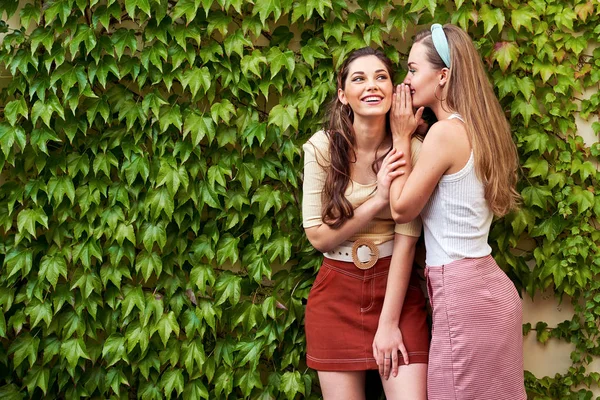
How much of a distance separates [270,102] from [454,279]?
1.14 metres

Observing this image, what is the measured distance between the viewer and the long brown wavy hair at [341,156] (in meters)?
2.26

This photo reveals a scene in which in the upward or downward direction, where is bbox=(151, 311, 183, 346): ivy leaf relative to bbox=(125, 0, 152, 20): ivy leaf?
downward

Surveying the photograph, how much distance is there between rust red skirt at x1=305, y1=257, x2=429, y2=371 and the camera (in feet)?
7.48

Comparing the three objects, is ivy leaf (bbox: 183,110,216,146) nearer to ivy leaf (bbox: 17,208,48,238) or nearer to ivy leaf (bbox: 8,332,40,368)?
ivy leaf (bbox: 17,208,48,238)

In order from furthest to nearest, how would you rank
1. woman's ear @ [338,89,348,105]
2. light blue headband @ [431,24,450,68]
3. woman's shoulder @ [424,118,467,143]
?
woman's ear @ [338,89,348,105]
light blue headband @ [431,24,450,68]
woman's shoulder @ [424,118,467,143]

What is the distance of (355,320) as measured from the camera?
2.30 metres

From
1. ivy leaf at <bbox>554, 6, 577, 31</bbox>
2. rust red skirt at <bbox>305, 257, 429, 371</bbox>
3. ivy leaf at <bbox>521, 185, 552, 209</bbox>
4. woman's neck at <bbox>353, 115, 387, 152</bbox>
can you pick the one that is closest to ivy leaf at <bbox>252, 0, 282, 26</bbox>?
woman's neck at <bbox>353, 115, 387, 152</bbox>

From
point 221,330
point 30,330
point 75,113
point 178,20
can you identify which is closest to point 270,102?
point 178,20

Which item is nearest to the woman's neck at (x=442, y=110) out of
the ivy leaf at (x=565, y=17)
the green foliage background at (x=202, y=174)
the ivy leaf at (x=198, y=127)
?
the green foliage background at (x=202, y=174)

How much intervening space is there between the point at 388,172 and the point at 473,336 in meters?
0.61

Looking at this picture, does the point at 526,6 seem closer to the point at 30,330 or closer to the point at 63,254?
the point at 63,254

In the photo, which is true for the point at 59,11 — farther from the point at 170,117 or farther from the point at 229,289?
the point at 229,289

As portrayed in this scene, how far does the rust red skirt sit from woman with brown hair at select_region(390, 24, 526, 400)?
0.54ft

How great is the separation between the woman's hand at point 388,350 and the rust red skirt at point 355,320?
3 centimetres
